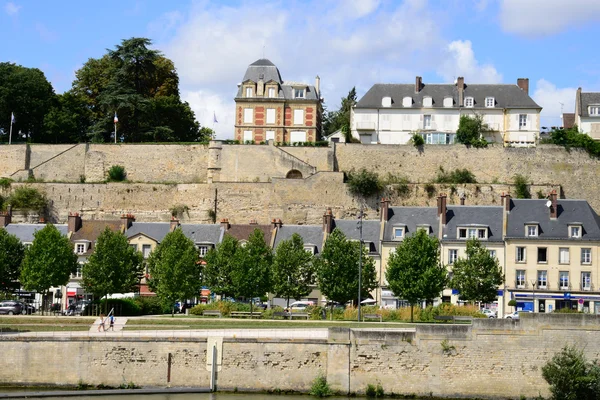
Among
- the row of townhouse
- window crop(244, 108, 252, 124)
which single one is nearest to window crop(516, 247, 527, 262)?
the row of townhouse

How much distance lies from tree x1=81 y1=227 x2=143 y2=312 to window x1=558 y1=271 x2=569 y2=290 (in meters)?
20.5

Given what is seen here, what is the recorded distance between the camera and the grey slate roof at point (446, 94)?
226ft

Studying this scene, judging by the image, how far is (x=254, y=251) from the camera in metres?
48.9

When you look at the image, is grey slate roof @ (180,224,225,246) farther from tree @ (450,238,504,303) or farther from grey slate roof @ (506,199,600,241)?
grey slate roof @ (506,199,600,241)

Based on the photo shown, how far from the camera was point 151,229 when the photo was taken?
57375mm

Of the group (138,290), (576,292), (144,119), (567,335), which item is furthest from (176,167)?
(567,335)

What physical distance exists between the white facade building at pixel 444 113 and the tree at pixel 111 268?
2477 centimetres

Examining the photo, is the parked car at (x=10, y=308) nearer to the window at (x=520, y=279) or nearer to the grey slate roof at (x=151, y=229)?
the grey slate roof at (x=151, y=229)

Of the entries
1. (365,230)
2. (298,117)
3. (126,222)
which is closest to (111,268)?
(126,222)

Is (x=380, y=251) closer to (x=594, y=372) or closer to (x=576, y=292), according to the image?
(x=576, y=292)

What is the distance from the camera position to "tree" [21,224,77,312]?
1908 inches

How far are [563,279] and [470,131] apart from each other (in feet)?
60.5

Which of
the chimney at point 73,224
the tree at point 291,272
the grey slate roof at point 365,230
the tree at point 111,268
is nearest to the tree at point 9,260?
the chimney at point 73,224

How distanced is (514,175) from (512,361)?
112 ft
